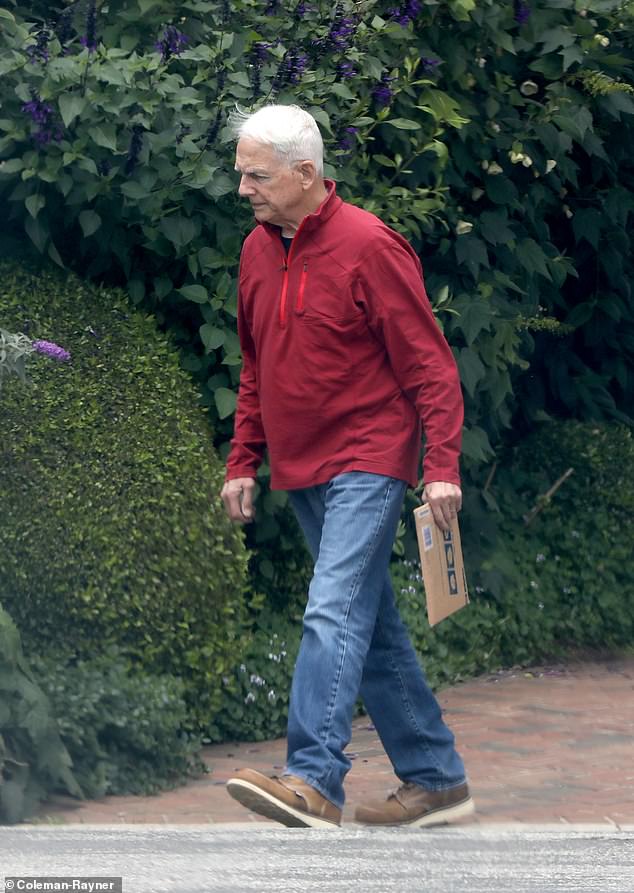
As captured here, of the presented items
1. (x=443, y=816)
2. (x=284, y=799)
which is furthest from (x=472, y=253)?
(x=284, y=799)

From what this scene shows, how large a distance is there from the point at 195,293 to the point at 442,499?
74.2 inches

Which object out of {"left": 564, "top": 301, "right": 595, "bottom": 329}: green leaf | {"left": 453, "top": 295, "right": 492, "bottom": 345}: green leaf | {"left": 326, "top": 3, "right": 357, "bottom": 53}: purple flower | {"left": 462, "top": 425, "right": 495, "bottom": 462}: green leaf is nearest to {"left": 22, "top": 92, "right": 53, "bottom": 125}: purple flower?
{"left": 326, "top": 3, "right": 357, "bottom": 53}: purple flower

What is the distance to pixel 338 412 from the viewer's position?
392cm

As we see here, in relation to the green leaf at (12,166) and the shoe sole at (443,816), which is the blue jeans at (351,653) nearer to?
the shoe sole at (443,816)

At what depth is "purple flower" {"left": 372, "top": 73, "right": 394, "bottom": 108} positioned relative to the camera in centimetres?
572

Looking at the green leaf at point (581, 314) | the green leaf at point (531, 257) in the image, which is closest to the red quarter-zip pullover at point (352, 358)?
the green leaf at point (531, 257)

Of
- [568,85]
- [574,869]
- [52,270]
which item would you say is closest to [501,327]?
[568,85]

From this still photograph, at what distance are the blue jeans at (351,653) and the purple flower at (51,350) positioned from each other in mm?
1180

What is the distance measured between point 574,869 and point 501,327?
3131mm

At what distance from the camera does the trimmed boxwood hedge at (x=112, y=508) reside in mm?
4797

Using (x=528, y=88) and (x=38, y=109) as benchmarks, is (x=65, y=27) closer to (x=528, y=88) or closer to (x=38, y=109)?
(x=38, y=109)

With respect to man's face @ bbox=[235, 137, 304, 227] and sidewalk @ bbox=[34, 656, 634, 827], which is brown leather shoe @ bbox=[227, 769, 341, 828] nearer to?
sidewalk @ bbox=[34, 656, 634, 827]

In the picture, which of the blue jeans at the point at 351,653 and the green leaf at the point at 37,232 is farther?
the green leaf at the point at 37,232

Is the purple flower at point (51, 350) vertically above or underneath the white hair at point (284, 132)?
underneath
